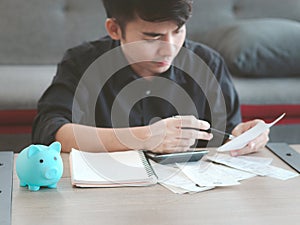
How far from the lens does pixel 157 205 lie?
3.28ft

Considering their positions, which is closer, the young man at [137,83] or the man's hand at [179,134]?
the man's hand at [179,134]

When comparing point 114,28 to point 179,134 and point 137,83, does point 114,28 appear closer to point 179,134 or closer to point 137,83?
point 137,83

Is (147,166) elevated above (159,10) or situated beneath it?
situated beneath

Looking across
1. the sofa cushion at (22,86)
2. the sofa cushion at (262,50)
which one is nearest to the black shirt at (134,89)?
the sofa cushion at (22,86)

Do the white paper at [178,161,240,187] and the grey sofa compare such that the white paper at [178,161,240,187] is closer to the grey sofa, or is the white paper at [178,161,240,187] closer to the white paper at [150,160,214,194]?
the white paper at [150,160,214,194]

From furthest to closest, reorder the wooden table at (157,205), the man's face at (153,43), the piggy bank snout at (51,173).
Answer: the man's face at (153,43), the piggy bank snout at (51,173), the wooden table at (157,205)

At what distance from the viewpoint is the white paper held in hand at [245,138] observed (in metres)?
1.27

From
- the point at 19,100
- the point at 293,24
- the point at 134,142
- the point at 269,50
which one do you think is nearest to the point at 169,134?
the point at 134,142

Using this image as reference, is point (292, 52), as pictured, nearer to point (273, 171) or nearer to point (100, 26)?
point (100, 26)

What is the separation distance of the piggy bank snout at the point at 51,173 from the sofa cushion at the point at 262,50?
4.22 feet

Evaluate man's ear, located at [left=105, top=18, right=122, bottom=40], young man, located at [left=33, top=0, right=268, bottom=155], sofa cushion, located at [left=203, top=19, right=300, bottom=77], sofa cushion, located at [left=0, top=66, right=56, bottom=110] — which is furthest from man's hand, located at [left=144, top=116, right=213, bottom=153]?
sofa cushion, located at [left=203, top=19, right=300, bottom=77]

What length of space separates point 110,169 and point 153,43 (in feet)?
1.28

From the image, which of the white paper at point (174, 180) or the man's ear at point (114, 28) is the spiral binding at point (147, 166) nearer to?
the white paper at point (174, 180)

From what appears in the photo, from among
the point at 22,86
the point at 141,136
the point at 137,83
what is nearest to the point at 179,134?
the point at 141,136
